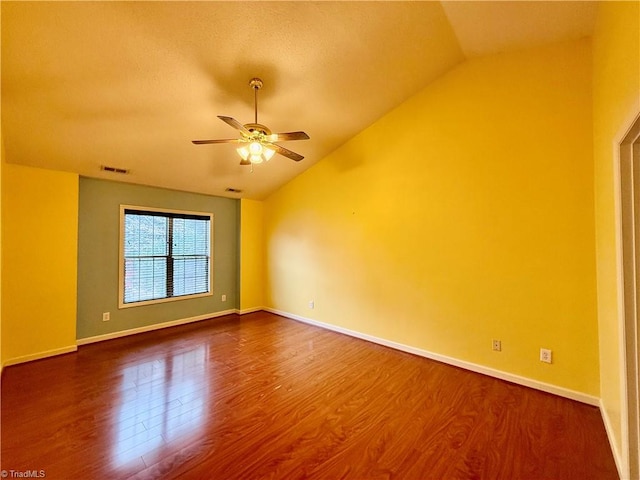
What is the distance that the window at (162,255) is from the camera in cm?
404

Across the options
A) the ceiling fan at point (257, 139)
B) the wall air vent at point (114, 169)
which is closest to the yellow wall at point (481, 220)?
the ceiling fan at point (257, 139)

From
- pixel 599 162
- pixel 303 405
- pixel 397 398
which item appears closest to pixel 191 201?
pixel 303 405

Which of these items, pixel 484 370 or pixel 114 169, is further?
pixel 114 169

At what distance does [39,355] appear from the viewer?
312 cm

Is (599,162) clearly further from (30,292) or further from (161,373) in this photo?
(30,292)

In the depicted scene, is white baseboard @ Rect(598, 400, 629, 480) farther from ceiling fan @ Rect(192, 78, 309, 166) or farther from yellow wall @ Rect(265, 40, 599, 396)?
ceiling fan @ Rect(192, 78, 309, 166)

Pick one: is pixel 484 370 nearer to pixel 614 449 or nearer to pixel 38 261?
pixel 614 449

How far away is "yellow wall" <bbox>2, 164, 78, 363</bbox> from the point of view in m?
2.96

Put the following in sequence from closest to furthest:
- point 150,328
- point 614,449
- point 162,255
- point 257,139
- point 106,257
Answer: point 614,449, point 257,139, point 106,257, point 150,328, point 162,255

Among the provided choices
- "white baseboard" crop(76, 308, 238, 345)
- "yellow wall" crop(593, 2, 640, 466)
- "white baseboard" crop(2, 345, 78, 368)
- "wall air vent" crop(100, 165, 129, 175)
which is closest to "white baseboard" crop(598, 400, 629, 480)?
"yellow wall" crop(593, 2, 640, 466)

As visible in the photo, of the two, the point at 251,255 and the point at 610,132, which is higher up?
the point at 610,132

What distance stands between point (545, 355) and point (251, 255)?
4668 mm

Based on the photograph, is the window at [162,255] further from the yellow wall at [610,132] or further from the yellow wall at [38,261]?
the yellow wall at [610,132]

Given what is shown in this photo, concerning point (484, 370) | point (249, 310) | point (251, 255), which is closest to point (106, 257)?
point (251, 255)
